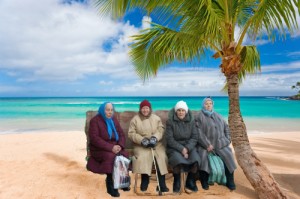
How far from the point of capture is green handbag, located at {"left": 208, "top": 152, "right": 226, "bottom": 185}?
4.86m

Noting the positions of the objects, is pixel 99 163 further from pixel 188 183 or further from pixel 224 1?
pixel 224 1

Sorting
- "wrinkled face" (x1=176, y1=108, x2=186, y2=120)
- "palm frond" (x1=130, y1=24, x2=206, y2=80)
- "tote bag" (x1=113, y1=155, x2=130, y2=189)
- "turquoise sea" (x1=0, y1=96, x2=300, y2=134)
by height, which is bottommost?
"turquoise sea" (x1=0, y1=96, x2=300, y2=134)

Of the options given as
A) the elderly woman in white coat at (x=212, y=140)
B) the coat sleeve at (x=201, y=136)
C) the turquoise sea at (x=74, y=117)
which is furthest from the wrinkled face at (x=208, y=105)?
the turquoise sea at (x=74, y=117)

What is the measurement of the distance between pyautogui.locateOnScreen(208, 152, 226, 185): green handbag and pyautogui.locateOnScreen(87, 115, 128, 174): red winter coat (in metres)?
1.34

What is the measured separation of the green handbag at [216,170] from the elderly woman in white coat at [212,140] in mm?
67

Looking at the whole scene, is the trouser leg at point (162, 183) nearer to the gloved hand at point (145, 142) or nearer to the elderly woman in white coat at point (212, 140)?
the gloved hand at point (145, 142)

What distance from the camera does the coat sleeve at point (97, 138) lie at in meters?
4.75

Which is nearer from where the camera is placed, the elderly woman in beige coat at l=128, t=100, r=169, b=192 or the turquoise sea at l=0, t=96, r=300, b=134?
the elderly woman in beige coat at l=128, t=100, r=169, b=192

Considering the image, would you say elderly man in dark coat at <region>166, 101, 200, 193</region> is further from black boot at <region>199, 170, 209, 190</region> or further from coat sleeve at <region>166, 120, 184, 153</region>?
black boot at <region>199, 170, 209, 190</region>

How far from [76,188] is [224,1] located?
3746 millimetres

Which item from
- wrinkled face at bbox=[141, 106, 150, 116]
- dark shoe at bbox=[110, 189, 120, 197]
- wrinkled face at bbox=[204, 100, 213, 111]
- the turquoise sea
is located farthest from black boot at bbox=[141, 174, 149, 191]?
the turquoise sea

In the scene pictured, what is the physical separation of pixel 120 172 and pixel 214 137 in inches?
63.3

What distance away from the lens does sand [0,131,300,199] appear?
16.1 ft

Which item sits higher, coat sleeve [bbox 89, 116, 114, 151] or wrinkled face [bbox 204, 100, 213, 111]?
wrinkled face [bbox 204, 100, 213, 111]
